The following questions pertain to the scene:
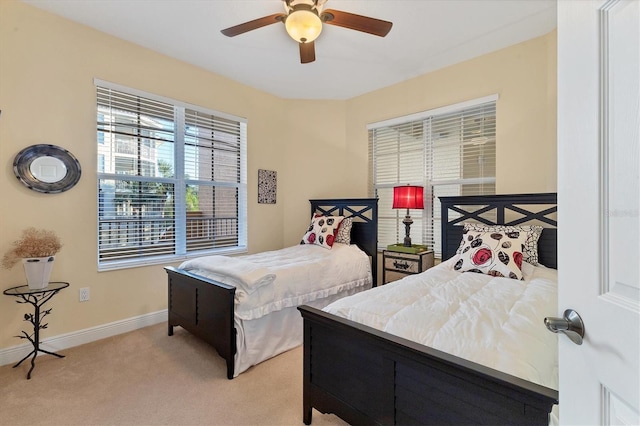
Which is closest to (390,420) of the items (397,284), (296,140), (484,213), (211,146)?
(397,284)

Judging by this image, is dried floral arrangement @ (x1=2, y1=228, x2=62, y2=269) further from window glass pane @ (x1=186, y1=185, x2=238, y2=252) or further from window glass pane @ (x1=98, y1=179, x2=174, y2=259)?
window glass pane @ (x1=186, y1=185, x2=238, y2=252)

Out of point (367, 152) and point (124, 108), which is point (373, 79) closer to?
point (367, 152)

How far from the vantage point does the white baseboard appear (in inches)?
92.6

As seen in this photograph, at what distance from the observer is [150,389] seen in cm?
202

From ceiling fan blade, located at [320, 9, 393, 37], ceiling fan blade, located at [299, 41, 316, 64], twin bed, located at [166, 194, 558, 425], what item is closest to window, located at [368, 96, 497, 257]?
twin bed, located at [166, 194, 558, 425]

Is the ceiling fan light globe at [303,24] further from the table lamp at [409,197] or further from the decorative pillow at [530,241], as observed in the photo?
the decorative pillow at [530,241]

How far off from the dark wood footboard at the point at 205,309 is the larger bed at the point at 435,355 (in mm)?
717

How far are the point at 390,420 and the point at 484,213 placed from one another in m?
2.43

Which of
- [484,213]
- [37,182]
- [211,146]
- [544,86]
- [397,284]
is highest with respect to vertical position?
[544,86]

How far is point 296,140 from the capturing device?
14.6ft
